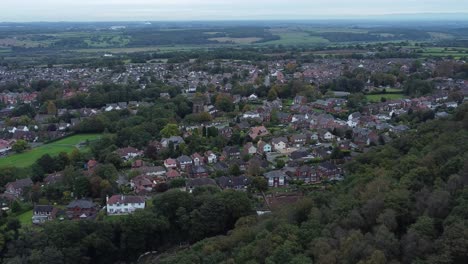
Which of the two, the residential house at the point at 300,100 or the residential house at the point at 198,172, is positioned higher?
the residential house at the point at 300,100

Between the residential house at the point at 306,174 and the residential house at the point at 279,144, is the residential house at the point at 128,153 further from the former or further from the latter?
the residential house at the point at 306,174

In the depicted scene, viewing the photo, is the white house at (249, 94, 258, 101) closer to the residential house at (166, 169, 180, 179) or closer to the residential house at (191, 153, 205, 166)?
the residential house at (191, 153, 205, 166)

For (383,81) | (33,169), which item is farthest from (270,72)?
(33,169)

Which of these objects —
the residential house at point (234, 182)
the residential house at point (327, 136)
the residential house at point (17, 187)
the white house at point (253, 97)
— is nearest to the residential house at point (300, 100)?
the white house at point (253, 97)

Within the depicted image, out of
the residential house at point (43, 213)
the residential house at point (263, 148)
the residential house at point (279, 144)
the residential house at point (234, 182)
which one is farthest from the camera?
the residential house at point (279, 144)

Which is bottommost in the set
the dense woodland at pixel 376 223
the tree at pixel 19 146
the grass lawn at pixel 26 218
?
the grass lawn at pixel 26 218

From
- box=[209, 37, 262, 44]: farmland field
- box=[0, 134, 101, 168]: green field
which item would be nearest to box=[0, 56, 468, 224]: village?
box=[0, 134, 101, 168]: green field
